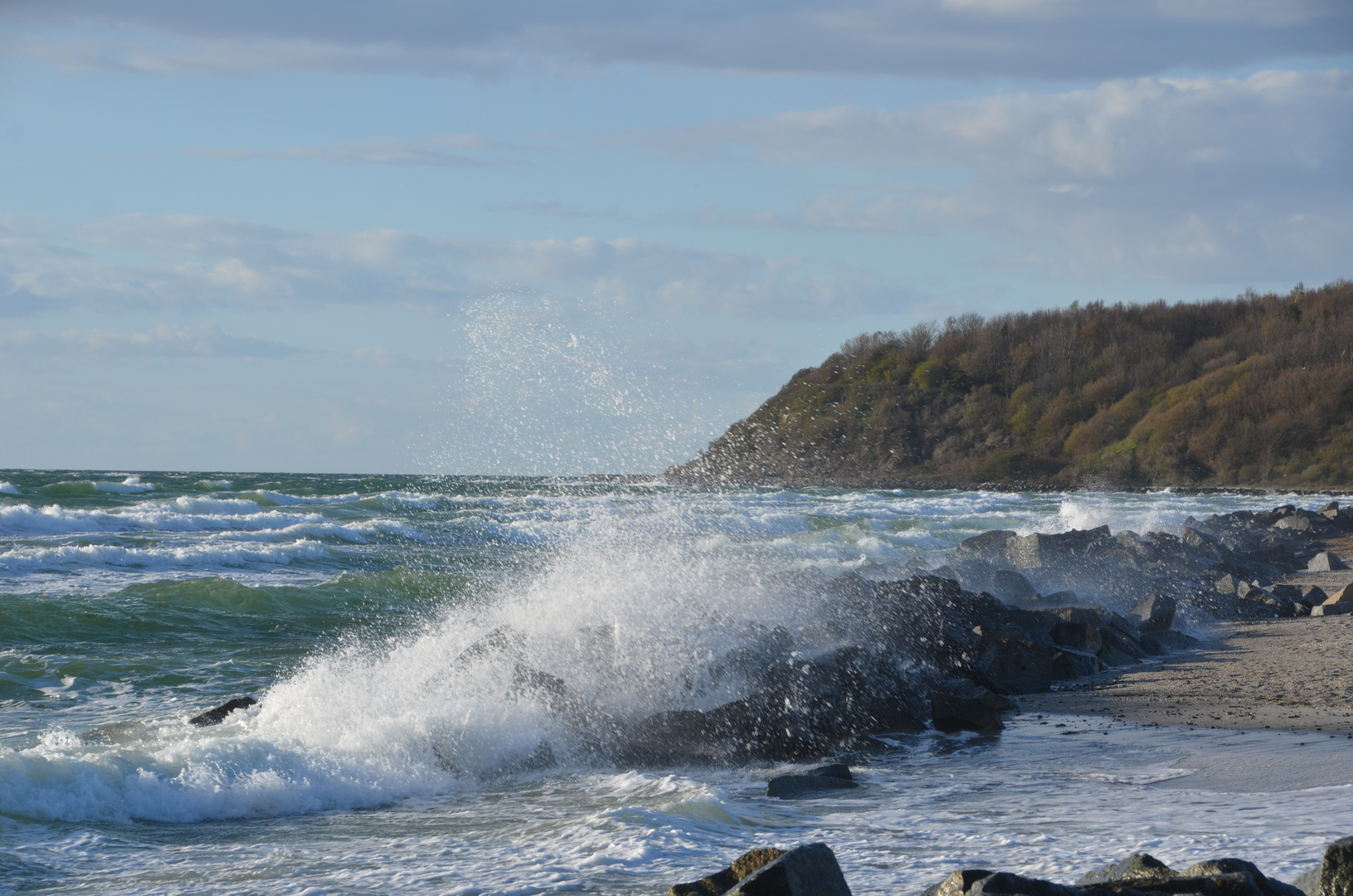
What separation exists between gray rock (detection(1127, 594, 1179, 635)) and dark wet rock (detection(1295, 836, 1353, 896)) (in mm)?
8094

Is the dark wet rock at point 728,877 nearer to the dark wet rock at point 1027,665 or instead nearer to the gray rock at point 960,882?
the gray rock at point 960,882

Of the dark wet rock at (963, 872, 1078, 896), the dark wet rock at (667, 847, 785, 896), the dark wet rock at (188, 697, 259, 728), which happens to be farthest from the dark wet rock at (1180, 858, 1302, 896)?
the dark wet rock at (188, 697, 259, 728)

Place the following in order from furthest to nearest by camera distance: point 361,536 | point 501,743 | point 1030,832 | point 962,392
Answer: point 962,392 → point 361,536 → point 501,743 → point 1030,832

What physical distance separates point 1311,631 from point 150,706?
11413mm

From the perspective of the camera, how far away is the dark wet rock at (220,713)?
7852 mm

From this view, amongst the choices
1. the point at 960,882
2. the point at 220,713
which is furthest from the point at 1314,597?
the point at 220,713

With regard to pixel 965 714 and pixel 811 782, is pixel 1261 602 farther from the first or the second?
pixel 811 782

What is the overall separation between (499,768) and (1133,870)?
14.2 feet

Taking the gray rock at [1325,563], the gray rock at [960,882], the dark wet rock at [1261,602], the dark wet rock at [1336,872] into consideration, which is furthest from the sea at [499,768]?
the gray rock at [1325,563]

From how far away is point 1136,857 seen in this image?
379cm

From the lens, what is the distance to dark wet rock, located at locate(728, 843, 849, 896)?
3.64 meters

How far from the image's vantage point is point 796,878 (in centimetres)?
366

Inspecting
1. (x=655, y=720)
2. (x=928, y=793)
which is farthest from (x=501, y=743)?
(x=928, y=793)

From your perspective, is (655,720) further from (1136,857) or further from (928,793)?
(1136,857)
